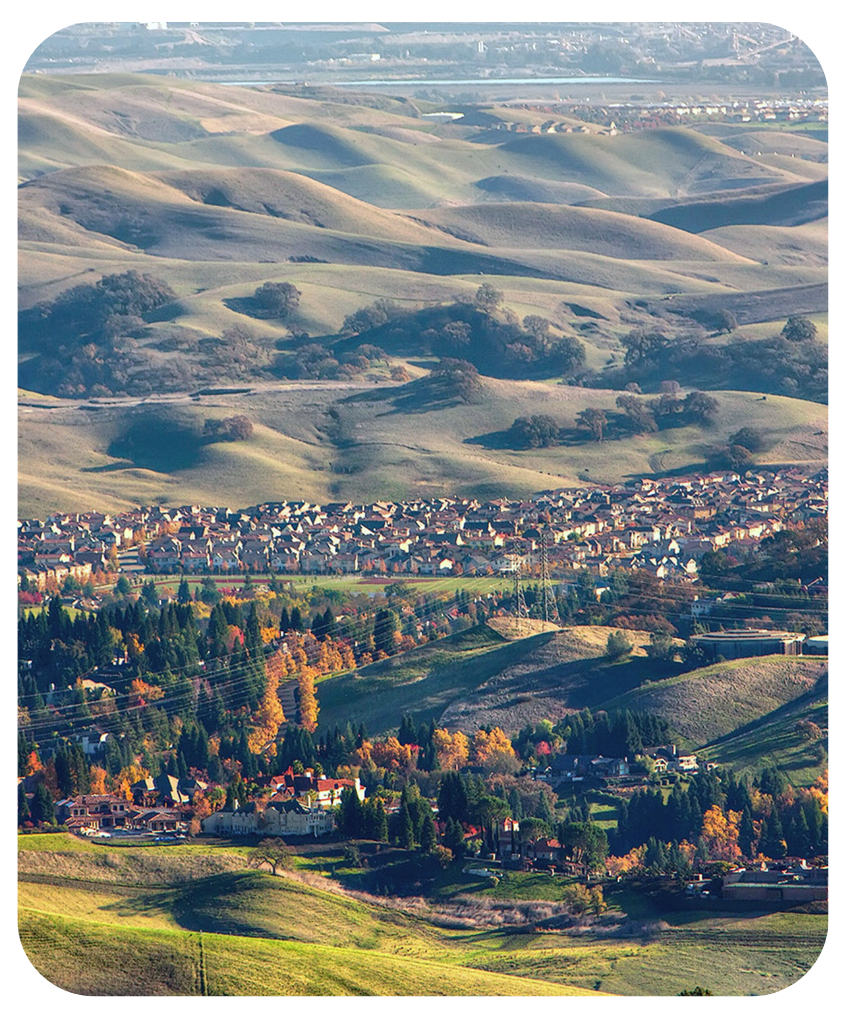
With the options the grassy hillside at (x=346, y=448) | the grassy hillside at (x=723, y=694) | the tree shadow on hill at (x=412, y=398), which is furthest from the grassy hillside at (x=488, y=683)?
the tree shadow on hill at (x=412, y=398)

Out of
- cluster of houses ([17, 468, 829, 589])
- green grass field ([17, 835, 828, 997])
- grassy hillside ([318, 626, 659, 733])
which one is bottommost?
green grass field ([17, 835, 828, 997])

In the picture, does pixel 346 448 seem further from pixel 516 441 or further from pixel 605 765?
pixel 605 765

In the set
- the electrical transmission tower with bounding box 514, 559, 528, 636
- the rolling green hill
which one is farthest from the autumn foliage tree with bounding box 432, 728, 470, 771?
the rolling green hill

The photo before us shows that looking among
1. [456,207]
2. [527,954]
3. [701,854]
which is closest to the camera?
[527,954]

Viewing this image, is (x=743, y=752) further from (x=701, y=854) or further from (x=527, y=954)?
(x=527, y=954)

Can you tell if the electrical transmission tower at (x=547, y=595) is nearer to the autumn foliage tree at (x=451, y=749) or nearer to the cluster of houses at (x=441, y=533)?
the cluster of houses at (x=441, y=533)

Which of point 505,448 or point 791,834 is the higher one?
point 505,448

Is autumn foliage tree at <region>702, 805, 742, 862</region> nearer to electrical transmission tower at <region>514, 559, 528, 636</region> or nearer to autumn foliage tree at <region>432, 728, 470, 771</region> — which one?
autumn foliage tree at <region>432, 728, 470, 771</region>
